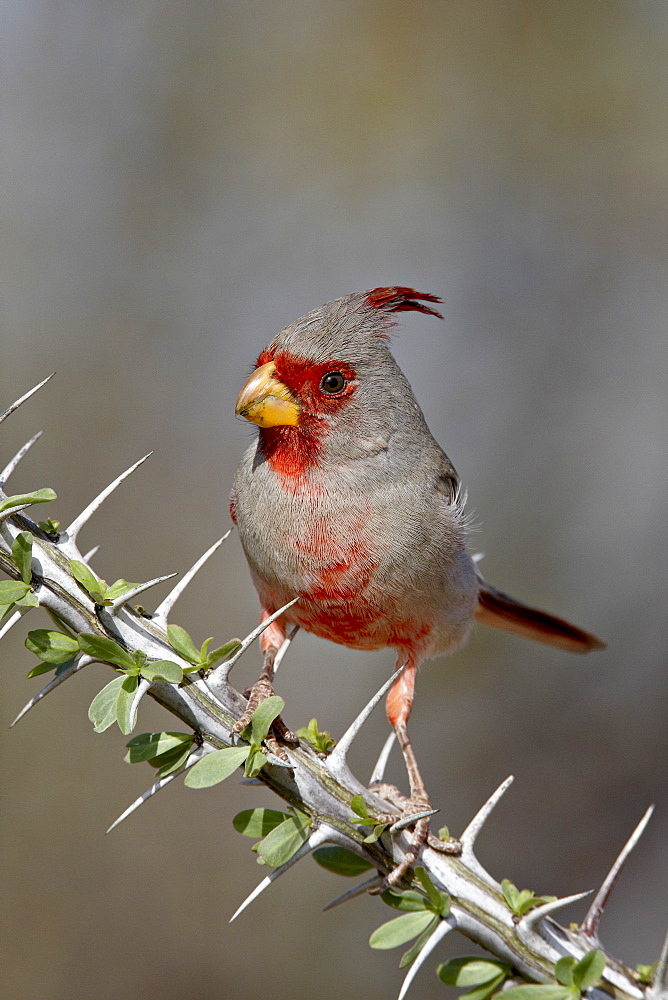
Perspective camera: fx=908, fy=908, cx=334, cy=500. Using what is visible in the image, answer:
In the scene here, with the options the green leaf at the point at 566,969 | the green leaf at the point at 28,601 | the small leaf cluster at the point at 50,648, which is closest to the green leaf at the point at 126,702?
the small leaf cluster at the point at 50,648

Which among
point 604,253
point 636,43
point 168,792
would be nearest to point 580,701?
point 168,792

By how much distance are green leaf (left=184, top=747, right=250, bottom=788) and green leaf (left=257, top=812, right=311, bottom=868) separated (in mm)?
182

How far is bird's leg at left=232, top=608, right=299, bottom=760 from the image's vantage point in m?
2.00

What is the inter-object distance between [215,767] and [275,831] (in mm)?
215

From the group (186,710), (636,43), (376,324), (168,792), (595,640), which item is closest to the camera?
(186,710)

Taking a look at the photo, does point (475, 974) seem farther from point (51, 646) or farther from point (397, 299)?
point (397, 299)

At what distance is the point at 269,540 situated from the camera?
9.53 feet

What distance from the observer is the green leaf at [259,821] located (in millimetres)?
1874

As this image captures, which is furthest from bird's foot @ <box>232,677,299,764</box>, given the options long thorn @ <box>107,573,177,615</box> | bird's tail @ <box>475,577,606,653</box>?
bird's tail @ <box>475,577,606,653</box>

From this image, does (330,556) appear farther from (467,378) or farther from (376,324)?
(467,378)

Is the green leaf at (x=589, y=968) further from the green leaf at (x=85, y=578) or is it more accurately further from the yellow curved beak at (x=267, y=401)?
the yellow curved beak at (x=267, y=401)

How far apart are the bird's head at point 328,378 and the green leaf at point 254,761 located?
1321 mm

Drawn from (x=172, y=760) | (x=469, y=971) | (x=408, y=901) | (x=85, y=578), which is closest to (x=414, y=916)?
(x=408, y=901)

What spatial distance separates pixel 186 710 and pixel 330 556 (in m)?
1.02
